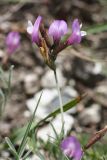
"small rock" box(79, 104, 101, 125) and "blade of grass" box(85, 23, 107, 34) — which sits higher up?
"blade of grass" box(85, 23, 107, 34)

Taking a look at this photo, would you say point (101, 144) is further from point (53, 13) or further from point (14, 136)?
point (53, 13)

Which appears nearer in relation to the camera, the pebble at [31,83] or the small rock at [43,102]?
the small rock at [43,102]

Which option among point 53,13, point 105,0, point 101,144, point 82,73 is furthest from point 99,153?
point 53,13

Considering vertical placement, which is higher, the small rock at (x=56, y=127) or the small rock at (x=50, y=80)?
the small rock at (x=50, y=80)

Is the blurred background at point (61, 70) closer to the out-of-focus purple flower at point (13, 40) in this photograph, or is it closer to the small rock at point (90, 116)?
the small rock at point (90, 116)

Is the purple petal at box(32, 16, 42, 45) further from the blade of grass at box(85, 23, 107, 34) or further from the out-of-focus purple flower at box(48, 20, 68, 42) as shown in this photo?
the blade of grass at box(85, 23, 107, 34)

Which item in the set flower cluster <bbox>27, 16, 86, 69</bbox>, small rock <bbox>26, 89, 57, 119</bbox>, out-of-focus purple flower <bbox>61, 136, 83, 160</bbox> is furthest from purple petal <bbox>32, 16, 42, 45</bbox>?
small rock <bbox>26, 89, 57, 119</bbox>

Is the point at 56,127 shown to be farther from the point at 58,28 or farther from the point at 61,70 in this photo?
the point at 58,28

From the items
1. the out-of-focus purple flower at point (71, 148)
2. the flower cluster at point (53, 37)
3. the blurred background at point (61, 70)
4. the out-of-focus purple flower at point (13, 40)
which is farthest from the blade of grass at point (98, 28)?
the out-of-focus purple flower at point (71, 148)
